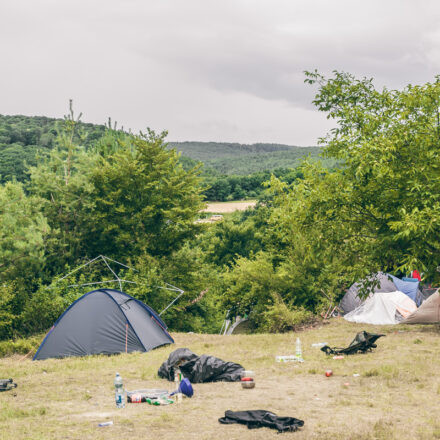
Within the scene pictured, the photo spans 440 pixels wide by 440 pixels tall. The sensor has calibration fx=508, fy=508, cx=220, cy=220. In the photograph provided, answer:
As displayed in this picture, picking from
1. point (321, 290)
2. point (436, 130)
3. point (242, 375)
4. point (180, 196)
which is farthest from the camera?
point (180, 196)

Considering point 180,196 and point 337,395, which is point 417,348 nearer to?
point 337,395

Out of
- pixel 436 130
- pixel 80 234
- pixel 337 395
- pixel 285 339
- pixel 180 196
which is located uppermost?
pixel 436 130

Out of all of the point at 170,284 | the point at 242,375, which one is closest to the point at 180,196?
the point at 170,284

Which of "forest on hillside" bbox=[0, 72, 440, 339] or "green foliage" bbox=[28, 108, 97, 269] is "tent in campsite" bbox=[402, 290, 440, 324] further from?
"green foliage" bbox=[28, 108, 97, 269]

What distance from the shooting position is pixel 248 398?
873 centimetres

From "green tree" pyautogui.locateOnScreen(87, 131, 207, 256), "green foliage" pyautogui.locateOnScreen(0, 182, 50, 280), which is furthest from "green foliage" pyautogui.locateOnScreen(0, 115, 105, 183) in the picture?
"green foliage" pyautogui.locateOnScreen(0, 182, 50, 280)

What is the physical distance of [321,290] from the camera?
2238 cm

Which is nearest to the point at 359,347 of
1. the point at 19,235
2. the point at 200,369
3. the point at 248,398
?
the point at 200,369

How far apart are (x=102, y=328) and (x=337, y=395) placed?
801 cm

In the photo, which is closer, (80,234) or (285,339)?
(285,339)

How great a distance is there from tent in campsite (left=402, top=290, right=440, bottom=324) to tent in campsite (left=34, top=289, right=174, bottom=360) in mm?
9404

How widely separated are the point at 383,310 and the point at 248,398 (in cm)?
1360

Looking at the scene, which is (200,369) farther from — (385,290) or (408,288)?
(408,288)

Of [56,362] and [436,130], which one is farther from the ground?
[436,130]
